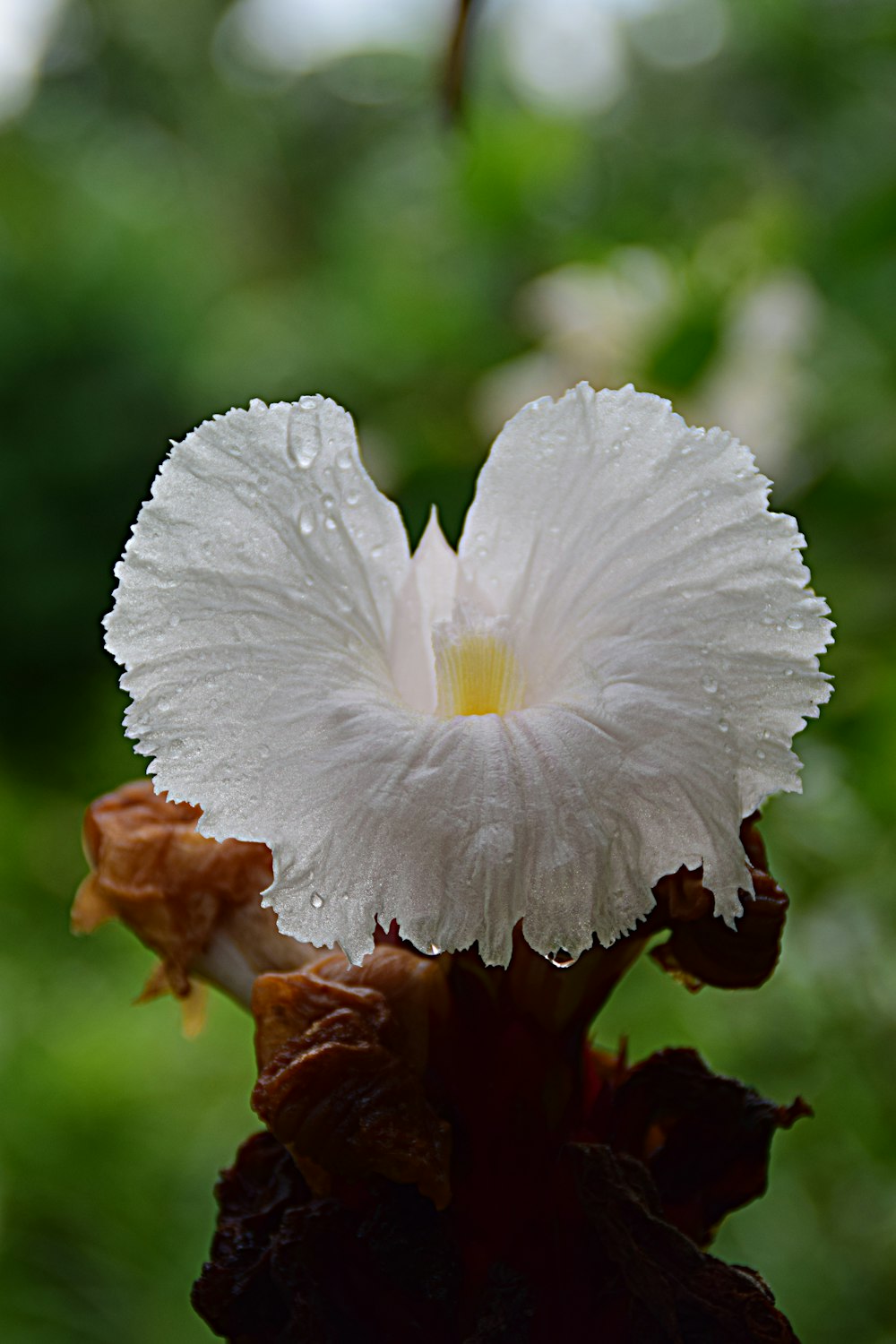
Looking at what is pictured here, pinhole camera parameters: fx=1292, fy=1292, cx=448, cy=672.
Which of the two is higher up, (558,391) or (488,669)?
(558,391)

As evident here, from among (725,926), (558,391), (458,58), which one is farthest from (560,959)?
(558,391)

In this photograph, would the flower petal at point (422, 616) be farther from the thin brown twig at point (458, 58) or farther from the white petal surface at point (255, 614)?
the thin brown twig at point (458, 58)

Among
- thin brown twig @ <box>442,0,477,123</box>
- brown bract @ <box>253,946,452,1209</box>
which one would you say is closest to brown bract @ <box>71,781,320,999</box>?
brown bract @ <box>253,946,452,1209</box>

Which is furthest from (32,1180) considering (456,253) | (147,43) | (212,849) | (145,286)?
(147,43)

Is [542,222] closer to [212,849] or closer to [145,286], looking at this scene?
[212,849]

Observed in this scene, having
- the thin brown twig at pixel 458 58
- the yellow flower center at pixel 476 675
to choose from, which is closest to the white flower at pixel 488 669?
the yellow flower center at pixel 476 675

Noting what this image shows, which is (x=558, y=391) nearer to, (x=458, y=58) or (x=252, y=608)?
(x=458, y=58)
